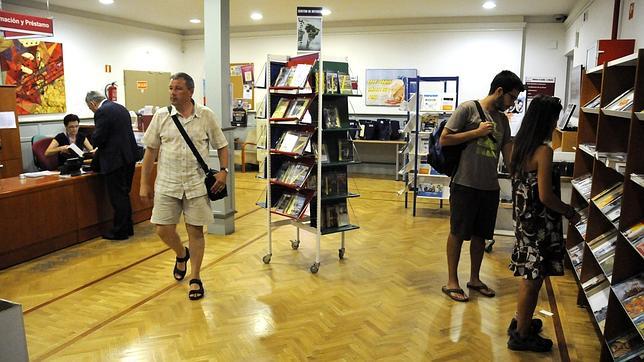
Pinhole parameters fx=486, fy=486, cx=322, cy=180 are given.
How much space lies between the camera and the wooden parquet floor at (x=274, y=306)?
299cm

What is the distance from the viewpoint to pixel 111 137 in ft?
17.1

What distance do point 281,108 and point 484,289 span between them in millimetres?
2301

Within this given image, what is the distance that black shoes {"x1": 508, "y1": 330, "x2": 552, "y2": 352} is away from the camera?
2961 millimetres

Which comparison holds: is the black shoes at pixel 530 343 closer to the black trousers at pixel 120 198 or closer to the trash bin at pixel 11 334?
the trash bin at pixel 11 334

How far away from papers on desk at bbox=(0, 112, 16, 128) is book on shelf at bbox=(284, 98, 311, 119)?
181 inches

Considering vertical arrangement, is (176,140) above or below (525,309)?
above

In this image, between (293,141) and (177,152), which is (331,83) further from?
(177,152)

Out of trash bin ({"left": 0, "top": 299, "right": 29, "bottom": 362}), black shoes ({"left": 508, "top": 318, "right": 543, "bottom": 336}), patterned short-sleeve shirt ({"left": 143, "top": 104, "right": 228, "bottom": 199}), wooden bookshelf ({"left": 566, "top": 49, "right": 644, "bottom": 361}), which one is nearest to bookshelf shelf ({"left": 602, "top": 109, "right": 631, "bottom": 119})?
wooden bookshelf ({"left": 566, "top": 49, "right": 644, "bottom": 361})

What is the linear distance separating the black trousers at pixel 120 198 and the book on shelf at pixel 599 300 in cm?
452

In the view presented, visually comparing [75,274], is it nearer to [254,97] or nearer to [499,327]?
[499,327]

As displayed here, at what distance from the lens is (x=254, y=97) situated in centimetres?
1093

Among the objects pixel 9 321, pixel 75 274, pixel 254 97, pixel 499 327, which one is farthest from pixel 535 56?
pixel 9 321

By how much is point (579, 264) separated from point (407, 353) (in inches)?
60.5

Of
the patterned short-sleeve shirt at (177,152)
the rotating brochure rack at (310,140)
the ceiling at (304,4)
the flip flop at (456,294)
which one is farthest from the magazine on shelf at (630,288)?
the ceiling at (304,4)
